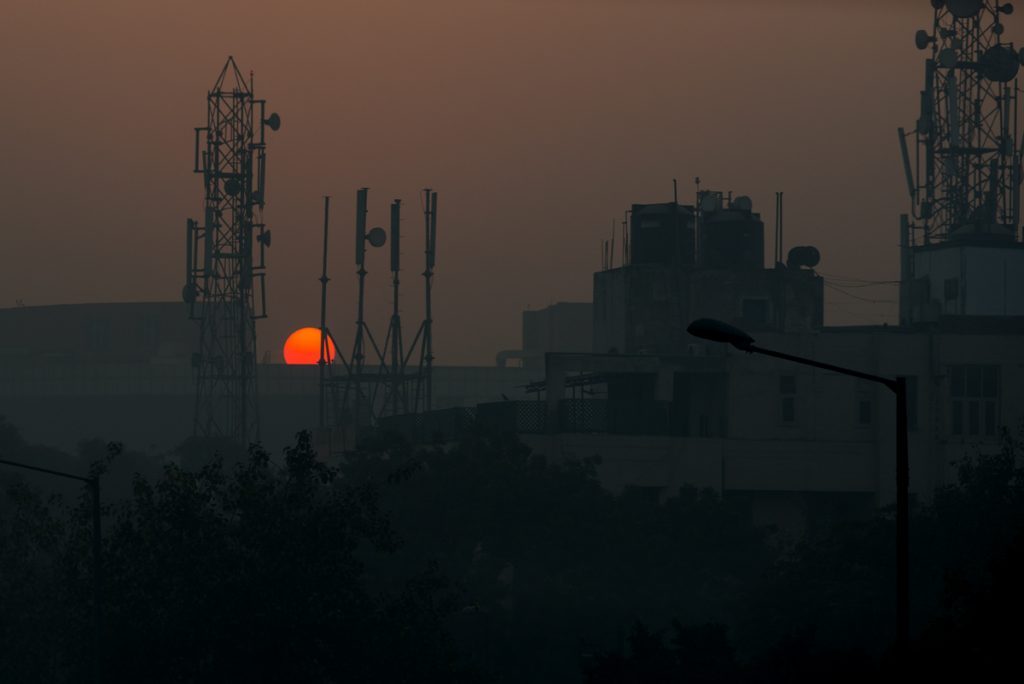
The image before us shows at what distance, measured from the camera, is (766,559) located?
242ft

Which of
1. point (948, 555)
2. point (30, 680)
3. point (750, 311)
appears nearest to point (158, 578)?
point (30, 680)

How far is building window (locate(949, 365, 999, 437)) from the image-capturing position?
89.7m

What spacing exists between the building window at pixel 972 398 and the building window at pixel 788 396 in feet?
23.7

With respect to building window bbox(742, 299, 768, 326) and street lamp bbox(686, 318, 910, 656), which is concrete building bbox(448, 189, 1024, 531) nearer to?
building window bbox(742, 299, 768, 326)

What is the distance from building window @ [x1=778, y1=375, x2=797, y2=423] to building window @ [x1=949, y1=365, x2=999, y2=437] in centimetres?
724

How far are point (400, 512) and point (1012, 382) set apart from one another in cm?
3374

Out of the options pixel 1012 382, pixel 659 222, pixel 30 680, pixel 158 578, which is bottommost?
pixel 30 680

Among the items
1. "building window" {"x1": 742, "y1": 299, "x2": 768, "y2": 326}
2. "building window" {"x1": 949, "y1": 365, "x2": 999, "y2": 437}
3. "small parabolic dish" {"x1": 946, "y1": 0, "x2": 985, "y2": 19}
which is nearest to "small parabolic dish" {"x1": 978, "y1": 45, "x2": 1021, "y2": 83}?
"small parabolic dish" {"x1": 946, "y1": 0, "x2": 985, "y2": 19}

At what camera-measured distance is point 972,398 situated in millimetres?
90000

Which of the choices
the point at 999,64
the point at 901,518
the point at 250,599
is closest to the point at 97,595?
the point at 250,599

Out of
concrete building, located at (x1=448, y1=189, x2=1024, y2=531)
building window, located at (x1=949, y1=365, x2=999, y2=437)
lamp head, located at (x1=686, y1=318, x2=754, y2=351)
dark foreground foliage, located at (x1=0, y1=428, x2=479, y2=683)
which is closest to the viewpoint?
lamp head, located at (x1=686, y1=318, x2=754, y2=351)

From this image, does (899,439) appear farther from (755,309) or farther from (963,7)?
(963,7)

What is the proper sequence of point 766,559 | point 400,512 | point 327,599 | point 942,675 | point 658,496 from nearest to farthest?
1. point 942,675
2. point 327,599
3. point 400,512
4. point 766,559
5. point 658,496

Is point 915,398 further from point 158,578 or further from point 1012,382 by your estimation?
point 158,578
